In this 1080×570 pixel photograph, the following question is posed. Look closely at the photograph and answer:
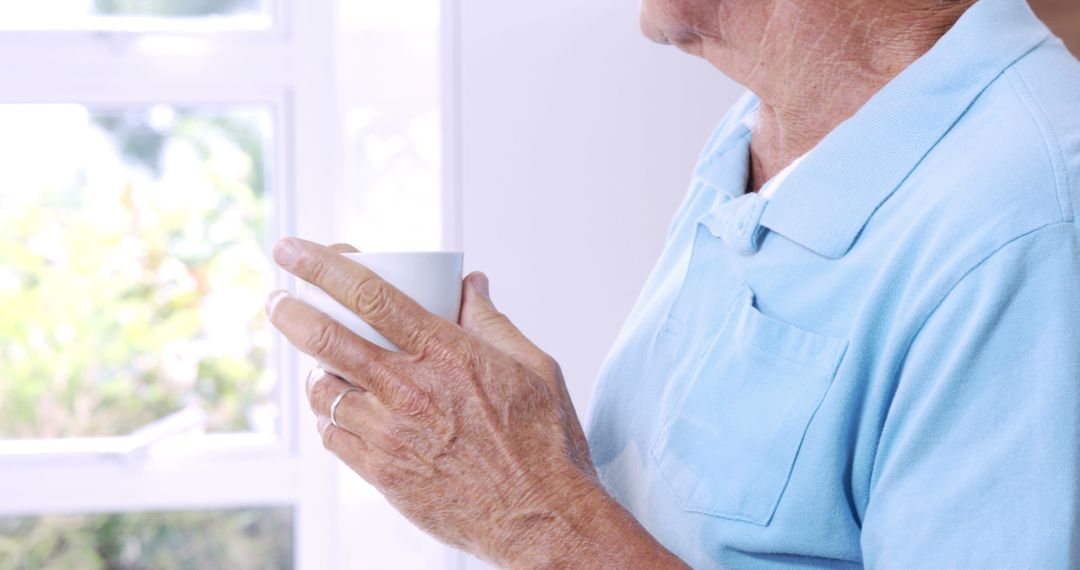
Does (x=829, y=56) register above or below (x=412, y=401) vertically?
above

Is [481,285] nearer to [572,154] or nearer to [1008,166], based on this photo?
[1008,166]

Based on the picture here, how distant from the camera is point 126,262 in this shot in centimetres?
164

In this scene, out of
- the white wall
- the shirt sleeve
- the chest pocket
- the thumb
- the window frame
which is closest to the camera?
the shirt sleeve

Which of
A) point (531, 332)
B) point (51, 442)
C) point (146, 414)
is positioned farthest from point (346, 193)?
point (51, 442)

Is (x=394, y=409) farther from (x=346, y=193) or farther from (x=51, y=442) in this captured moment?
(x=51, y=442)

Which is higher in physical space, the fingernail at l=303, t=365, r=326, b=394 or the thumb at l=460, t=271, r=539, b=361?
the thumb at l=460, t=271, r=539, b=361

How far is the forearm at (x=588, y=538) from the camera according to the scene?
665mm

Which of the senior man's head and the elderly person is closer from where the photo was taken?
the elderly person

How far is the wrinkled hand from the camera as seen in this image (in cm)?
69

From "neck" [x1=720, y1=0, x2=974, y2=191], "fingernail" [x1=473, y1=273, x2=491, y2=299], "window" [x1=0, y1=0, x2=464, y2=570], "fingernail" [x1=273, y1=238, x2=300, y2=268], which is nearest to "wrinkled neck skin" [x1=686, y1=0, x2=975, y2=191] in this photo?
"neck" [x1=720, y1=0, x2=974, y2=191]

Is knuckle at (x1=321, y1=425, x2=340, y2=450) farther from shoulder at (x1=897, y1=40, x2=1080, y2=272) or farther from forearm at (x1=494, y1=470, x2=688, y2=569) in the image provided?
Result: shoulder at (x1=897, y1=40, x2=1080, y2=272)

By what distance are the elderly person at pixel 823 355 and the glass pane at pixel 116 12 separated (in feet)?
3.36

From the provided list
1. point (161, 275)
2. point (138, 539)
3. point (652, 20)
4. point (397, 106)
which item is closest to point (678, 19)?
point (652, 20)

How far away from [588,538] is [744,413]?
0.46 ft
